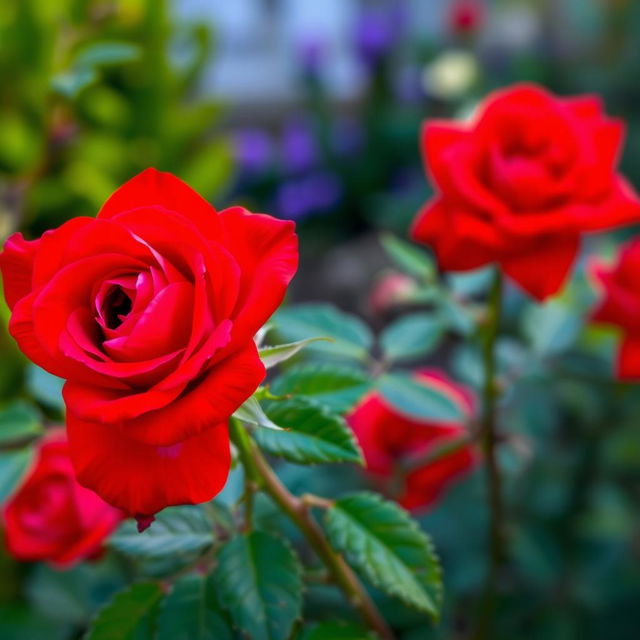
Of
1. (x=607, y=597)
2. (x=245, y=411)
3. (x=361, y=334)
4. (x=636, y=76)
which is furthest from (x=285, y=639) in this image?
(x=636, y=76)

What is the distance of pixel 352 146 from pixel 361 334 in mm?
1236

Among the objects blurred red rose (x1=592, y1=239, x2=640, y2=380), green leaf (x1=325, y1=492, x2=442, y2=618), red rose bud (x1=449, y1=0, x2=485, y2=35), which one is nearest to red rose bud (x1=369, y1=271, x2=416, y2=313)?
blurred red rose (x1=592, y1=239, x2=640, y2=380)

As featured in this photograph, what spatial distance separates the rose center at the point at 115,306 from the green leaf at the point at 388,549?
0.13 meters

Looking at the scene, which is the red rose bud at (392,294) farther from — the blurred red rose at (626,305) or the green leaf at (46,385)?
the green leaf at (46,385)

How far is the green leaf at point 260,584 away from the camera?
32 centimetres

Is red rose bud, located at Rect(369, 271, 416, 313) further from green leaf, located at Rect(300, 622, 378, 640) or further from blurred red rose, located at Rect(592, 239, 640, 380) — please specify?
green leaf, located at Rect(300, 622, 378, 640)

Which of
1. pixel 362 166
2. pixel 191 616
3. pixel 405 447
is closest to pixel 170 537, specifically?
pixel 191 616

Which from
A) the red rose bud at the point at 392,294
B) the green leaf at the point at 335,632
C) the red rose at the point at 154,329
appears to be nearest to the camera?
the red rose at the point at 154,329

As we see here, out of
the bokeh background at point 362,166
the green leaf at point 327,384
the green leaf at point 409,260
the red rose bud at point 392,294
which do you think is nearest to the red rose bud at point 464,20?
the bokeh background at point 362,166

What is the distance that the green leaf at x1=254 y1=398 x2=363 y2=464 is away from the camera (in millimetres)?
318

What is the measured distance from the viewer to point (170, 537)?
0.36 m

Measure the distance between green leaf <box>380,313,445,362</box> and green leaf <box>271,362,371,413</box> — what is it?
0.13 m

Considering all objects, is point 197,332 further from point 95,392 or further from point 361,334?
point 361,334

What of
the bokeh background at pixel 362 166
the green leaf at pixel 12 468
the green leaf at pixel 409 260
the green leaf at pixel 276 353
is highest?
the green leaf at pixel 276 353
